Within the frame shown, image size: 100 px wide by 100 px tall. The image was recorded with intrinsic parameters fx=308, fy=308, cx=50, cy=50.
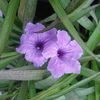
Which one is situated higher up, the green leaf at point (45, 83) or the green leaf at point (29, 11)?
the green leaf at point (29, 11)

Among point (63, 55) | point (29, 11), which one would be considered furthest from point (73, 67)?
point (29, 11)

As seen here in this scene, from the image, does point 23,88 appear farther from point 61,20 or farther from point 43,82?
point 61,20

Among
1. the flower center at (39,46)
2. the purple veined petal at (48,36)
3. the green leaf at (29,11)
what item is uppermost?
the green leaf at (29,11)

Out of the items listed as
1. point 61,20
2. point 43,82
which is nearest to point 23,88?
point 43,82

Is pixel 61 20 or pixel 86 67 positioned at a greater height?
pixel 61 20

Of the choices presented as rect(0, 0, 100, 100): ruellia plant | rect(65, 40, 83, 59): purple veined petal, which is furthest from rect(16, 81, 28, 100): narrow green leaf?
rect(65, 40, 83, 59): purple veined petal

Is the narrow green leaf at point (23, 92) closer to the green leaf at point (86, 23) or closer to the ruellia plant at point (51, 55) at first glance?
the ruellia plant at point (51, 55)

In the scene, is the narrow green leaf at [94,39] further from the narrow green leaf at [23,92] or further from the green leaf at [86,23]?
the narrow green leaf at [23,92]

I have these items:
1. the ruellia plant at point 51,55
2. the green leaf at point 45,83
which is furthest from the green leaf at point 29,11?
the green leaf at point 45,83
